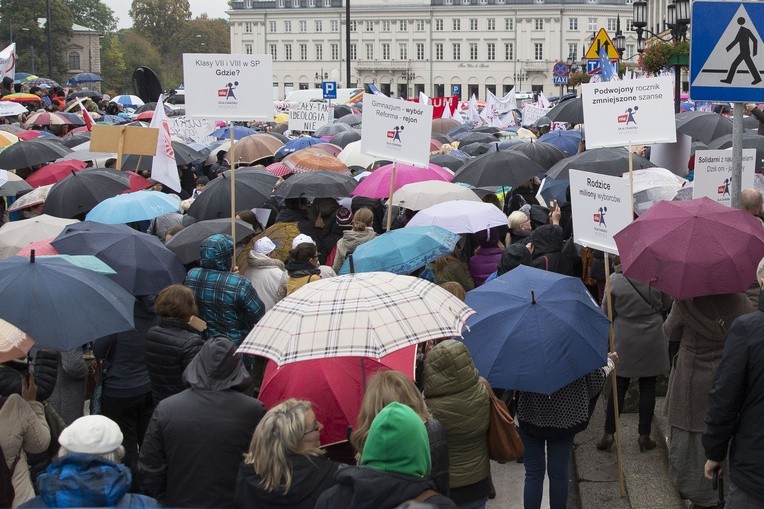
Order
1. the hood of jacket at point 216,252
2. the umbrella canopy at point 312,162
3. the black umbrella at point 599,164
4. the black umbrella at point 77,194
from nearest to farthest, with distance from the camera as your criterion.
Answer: the hood of jacket at point 216,252, the black umbrella at point 77,194, the black umbrella at point 599,164, the umbrella canopy at point 312,162

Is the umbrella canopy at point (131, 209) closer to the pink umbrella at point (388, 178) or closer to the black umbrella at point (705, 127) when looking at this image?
the pink umbrella at point (388, 178)

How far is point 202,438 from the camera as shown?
4.15 meters

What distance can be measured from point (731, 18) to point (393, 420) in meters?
2.68

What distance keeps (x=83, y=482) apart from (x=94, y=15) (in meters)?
134

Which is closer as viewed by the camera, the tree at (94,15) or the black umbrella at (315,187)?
the black umbrella at (315,187)

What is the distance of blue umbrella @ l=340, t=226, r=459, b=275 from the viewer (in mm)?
6629

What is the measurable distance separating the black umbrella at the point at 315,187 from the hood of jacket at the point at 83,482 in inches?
230

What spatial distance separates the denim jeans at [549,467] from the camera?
5207 mm

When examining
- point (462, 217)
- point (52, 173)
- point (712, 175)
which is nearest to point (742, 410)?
point (712, 175)

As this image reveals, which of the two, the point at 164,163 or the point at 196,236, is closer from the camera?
the point at 196,236

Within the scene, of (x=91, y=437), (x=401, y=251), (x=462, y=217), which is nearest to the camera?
(x=91, y=437)

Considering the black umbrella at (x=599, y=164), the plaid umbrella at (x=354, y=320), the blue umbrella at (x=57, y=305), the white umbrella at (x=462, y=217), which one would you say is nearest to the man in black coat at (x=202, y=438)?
the plaid umbrella at (x=354, y=320)

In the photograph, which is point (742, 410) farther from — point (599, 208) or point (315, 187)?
point (315, 187)

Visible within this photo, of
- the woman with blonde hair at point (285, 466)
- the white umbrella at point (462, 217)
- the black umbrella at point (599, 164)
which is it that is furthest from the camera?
the black umbrella at point (599, 164)
